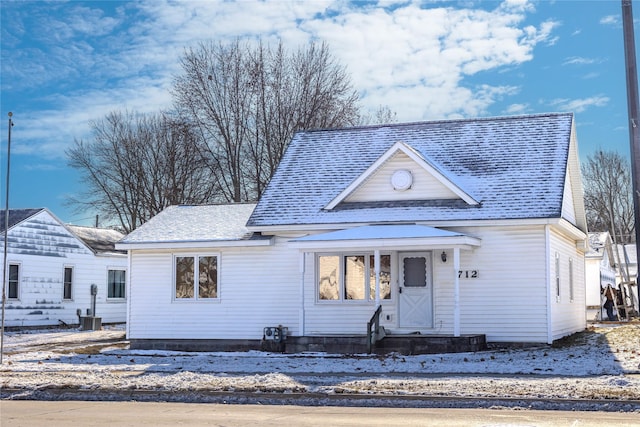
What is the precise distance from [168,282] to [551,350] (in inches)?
448

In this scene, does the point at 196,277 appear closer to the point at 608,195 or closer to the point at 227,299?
the point at 227,299

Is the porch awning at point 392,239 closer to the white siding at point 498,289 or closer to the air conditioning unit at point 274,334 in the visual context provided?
the white siding at point 498,289

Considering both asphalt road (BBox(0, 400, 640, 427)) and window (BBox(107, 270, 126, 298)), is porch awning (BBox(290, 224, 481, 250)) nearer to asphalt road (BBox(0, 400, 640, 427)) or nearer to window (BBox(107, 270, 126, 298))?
asphalt road (BBox(0, 400, 640, 427))

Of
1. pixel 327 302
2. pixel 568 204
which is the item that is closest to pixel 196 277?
pixel 327 302

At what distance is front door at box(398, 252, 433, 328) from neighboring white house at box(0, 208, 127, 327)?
16.9m

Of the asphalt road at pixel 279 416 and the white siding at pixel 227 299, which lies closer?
the asphalt road at pixel 279 416

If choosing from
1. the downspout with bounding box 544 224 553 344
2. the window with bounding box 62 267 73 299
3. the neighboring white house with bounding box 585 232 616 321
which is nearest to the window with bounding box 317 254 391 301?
the downspout with bounding box 544 224 553 344

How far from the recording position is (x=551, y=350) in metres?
21.7

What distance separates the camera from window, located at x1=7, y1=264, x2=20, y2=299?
34125 millimetres

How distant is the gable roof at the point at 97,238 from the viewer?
128ft

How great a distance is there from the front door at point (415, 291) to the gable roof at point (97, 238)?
17.8m

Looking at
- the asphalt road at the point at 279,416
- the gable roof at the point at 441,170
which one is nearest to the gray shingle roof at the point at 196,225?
the gable roof at the point at 441,170

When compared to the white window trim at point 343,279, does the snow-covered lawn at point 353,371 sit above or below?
below

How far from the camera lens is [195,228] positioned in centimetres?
2692
